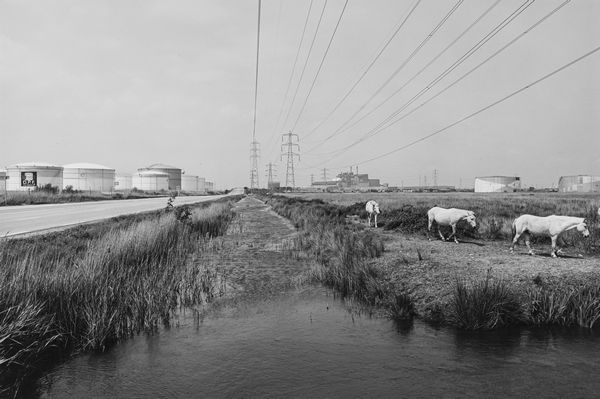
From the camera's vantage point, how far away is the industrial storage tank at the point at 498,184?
147m

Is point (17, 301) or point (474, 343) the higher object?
point (17, 301)

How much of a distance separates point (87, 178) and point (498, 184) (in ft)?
465

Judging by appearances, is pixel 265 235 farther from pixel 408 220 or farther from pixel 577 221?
pixel 577 221

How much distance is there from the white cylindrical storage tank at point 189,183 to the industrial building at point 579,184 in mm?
153608

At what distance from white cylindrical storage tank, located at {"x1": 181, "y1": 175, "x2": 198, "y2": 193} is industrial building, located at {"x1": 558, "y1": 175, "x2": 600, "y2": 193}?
504 feet

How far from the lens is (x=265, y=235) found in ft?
81.3

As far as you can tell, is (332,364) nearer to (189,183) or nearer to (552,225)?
(552,225)

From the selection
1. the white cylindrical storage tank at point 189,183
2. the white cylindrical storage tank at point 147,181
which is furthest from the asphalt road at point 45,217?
the white cylindrical storage tank at point 189,183

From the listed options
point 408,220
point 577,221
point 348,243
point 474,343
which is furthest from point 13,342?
point 408,220

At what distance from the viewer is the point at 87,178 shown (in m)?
99.2

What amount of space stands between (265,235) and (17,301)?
18.3 meters

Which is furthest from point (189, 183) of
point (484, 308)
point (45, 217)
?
point (484, 308)

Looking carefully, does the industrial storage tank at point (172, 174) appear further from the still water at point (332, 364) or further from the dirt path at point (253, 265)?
the still water at point (332, 364)

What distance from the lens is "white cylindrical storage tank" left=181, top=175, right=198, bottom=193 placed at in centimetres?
18388
